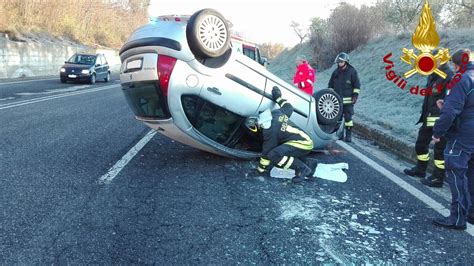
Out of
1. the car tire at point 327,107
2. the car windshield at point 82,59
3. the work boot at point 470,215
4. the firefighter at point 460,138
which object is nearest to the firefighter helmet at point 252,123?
the car tire at point 327,107

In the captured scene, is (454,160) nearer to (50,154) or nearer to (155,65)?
(155,65)

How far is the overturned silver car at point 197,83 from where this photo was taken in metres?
4.28

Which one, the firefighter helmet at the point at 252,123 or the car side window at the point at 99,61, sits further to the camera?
the car side window at the point at 99,61

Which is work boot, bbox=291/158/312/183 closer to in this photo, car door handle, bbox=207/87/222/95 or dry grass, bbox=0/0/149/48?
car door handle, bbox=207/87/222/95

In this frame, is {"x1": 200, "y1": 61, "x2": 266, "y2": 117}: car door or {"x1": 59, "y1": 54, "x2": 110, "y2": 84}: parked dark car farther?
{"x1": 59, "y1": 54, "x2": 110, "y2": 84}: parked dark car

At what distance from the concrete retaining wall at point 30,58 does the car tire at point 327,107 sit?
17853mm

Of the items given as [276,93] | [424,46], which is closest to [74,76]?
[276,93]

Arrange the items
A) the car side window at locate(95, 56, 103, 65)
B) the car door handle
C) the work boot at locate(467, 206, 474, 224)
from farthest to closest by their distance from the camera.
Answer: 1. the car side window at locate(95, 56, 103, 65)
2. the car door handle
3. the work boot at locate(467, 206, 474, 224)

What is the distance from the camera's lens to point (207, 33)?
169 inches

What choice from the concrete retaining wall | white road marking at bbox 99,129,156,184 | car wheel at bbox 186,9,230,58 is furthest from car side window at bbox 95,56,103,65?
car wheel at bbox 186,9,230,58

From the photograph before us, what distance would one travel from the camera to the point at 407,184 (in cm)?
454

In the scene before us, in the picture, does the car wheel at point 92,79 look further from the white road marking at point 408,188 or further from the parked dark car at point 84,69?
the white road marking at point 408,188

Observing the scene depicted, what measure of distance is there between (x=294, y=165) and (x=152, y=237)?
7.15 ft

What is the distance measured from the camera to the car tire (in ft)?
18.7
